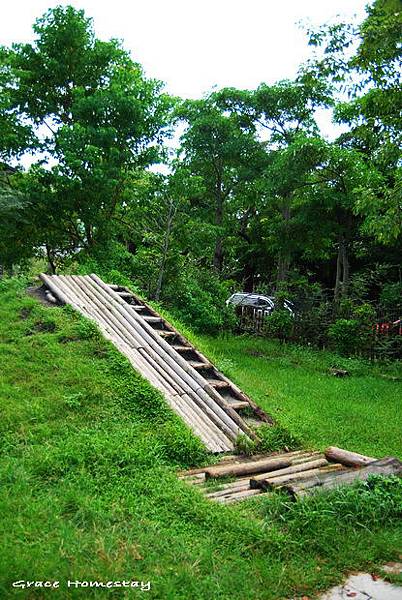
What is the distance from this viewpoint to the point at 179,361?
5859 mm

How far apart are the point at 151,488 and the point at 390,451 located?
278cm

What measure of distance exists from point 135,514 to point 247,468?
1.26 meters

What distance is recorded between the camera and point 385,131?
6285mm

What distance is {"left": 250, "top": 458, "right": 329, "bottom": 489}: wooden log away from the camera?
371cm


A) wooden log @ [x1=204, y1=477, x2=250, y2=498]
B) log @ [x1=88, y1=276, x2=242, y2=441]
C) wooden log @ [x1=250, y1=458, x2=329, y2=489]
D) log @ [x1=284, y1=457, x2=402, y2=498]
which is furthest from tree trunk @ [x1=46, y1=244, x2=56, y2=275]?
log @ [x1=284, y1=457, x2=402, y2=498]

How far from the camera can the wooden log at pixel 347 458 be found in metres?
4.17

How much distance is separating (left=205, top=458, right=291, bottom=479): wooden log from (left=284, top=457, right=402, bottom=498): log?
1.51ft

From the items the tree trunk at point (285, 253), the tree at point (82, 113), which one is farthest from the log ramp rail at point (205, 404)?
the tree trunk at point (285, 253)

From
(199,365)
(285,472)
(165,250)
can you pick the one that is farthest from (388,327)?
(285,472)

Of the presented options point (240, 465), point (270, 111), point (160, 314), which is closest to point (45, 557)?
point (240, 465)

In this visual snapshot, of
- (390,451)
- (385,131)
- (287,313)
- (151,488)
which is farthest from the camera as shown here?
(287,313)

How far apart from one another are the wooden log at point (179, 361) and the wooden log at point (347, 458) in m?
0.78

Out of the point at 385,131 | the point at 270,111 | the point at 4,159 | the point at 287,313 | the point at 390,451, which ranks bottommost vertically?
the point at 390,451

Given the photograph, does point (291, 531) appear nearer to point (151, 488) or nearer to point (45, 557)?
point (151, 488)
